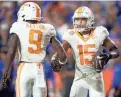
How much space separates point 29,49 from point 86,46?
67 centimetres

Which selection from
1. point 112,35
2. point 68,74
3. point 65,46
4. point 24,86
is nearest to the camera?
point 24,86

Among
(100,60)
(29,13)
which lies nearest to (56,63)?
(100,60)

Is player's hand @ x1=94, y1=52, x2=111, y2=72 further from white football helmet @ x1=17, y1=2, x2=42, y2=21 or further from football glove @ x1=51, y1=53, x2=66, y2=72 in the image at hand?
white football helmet @ x1=17, y1=2, x2=42, y2=21

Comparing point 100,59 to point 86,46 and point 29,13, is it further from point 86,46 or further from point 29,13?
point 29,13

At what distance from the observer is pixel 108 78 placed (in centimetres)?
857

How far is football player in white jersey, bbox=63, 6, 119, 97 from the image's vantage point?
21.4 feet

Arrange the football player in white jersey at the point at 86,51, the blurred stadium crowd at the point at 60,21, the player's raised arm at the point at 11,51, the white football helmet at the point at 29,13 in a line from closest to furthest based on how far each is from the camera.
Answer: the player's raised arm at the point at 11,51 < the white football helmet at the point at 29,13 < the football player in white jersey at the point at 86,51 < the blurred stadium crowd at the point at 60,21

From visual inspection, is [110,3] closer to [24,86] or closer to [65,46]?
[65,46]

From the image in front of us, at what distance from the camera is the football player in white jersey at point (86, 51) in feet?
21.4

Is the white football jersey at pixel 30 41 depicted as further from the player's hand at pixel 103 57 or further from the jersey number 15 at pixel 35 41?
the player's hand at pixel 103 57

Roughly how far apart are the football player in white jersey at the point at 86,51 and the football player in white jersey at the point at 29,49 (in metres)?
0.33

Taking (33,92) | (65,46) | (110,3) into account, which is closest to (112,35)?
(110,3)

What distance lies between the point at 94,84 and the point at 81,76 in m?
0.17

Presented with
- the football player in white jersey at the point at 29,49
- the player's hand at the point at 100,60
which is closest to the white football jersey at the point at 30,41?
the football player in white jersey at the point at 29,49
